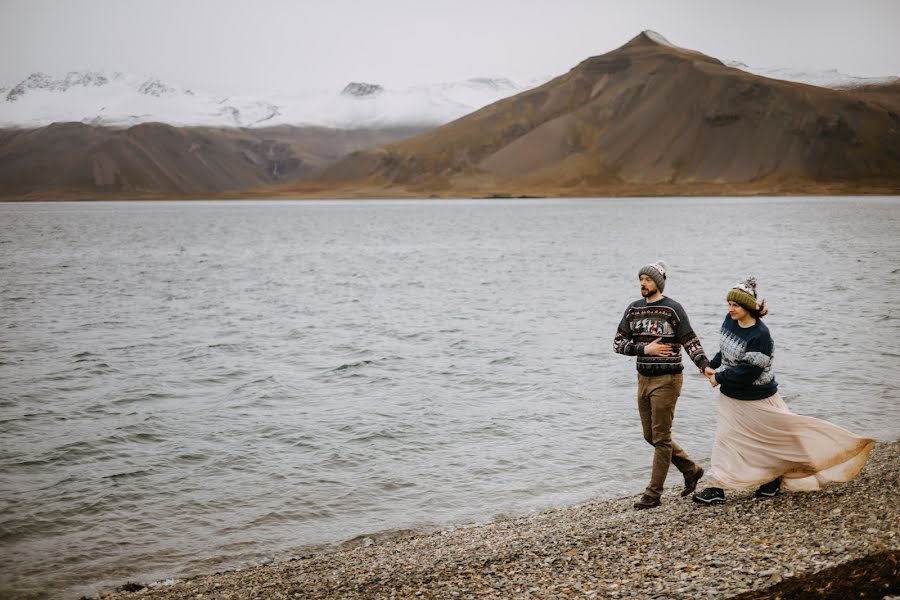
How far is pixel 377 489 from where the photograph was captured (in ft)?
40.0

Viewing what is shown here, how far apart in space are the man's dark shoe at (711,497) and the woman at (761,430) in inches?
12.6

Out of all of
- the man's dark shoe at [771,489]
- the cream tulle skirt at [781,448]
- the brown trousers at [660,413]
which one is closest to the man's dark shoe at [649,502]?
the brown trousers at [660,413]

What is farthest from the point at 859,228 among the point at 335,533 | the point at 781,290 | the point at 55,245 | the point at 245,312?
the point at 335,533

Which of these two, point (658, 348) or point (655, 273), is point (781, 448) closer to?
point (658, 348)

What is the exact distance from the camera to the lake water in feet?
36.0

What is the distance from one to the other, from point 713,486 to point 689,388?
8512 millimetres

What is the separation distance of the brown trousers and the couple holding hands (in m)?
0.01

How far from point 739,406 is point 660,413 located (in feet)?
2.71

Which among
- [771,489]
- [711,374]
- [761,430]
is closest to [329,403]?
[711,374]

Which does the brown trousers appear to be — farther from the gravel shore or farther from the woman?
the gravel shore

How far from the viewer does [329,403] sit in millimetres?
17703

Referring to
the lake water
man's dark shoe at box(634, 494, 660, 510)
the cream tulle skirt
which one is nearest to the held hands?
the cream tulle skirt

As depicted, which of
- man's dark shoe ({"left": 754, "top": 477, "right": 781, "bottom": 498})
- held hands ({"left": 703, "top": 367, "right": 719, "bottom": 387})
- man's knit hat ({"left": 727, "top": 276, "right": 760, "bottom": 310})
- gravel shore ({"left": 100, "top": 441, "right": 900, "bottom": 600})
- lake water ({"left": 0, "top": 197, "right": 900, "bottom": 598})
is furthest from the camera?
lake water ({"left": 0, "top": 197, "right": 900, "bottom": 598})

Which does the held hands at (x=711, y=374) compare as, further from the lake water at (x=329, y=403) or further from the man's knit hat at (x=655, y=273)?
the lake water at (x=329, y=403)
